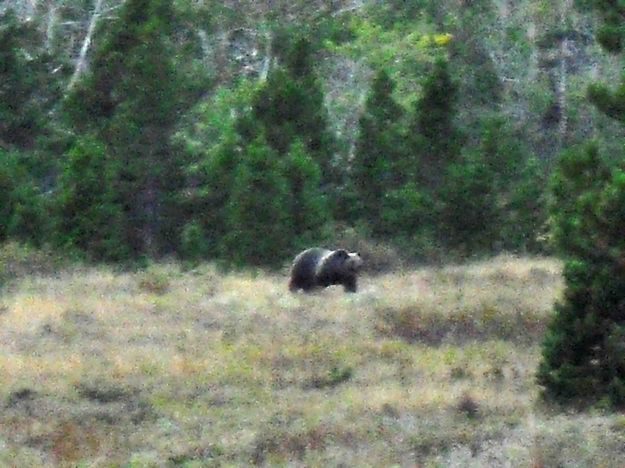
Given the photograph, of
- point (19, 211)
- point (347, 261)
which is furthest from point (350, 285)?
point (19, 211)

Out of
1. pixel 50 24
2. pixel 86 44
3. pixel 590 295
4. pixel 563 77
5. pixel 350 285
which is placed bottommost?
pixel 350 285

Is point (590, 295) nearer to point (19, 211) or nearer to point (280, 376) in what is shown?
point (280, 376)

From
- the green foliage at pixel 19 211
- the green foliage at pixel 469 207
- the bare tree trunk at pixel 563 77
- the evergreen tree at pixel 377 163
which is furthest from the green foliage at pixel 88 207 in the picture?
the bare tree trunk at pixel 563 77

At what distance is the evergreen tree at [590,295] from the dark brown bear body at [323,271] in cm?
930

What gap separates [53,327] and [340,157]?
16.2 meters

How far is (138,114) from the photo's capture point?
93.2 ft

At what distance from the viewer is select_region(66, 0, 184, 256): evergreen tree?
1113 inches

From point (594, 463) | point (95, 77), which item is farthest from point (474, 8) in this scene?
point (594, 463)

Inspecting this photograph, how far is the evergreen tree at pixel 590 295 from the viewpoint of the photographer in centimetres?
1110

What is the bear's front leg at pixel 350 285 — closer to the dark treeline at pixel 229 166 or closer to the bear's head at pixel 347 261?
the bear's head at pixel 347 261

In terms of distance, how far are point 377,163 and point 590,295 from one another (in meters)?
18.0

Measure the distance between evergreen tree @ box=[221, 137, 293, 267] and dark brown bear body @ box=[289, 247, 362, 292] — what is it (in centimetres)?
476

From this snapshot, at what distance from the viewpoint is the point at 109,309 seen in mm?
16969

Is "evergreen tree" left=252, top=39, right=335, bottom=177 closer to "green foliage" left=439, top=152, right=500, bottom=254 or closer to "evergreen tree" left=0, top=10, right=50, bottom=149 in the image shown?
"green foliage" left=439, top=152, right=500, bottom=254
